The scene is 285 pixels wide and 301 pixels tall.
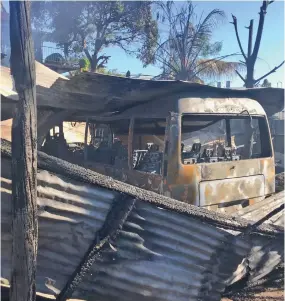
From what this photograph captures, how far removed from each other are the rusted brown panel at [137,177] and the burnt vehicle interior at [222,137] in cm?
43

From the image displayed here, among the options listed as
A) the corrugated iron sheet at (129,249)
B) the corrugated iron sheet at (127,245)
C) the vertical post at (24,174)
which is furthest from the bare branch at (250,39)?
the vertical post at (24,174)

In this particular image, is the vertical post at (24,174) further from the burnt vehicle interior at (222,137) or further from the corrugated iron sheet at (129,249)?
the burnt vehicle interior at (222,137)

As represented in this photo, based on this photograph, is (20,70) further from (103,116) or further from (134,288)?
(103,116)

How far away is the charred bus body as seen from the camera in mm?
3824

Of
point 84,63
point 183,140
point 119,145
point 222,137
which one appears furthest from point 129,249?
point 84,63

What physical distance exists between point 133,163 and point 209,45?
12.2 metres

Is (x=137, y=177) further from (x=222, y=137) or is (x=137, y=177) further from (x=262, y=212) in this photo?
(x=222, y=137)

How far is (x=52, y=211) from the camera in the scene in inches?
91.2

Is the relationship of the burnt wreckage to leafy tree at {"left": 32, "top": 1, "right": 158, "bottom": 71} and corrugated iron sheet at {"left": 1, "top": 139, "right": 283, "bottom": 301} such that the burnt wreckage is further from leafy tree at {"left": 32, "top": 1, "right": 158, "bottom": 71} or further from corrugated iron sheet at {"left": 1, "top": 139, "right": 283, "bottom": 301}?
leafy tree at {"left": 32, "top": 1, "right": 158, "bottom": 71}

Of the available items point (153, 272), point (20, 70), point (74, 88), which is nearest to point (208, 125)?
point (74, 88)

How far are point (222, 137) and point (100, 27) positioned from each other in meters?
12.3

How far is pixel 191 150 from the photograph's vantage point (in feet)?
14.8

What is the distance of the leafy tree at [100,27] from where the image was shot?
15.2m

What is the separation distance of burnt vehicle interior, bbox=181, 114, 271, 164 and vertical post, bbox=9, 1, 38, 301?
2386 mm
